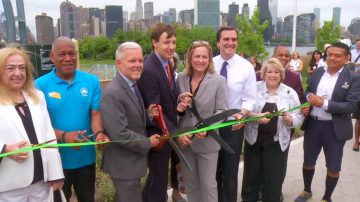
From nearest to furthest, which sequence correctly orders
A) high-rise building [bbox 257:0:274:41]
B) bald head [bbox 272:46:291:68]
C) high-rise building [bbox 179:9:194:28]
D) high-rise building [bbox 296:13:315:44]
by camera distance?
1. bald head [bbox 272:46:291:68]
2. high-rise building [bbox 257:0:274:41]
3. high-rise building [bbox 296:13:315:44]
4. high-rise building [bbox 179:9:194:28]

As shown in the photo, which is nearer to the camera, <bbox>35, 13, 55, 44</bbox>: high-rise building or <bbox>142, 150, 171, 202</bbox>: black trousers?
<bbox>142, 150, 171, 202</bbox>: black trousers

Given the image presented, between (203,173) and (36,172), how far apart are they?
1716mm

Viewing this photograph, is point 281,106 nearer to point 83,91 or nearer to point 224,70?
point 224,70

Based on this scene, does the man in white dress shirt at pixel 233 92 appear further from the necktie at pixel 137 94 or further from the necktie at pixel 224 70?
the necktie at pixel 137 94

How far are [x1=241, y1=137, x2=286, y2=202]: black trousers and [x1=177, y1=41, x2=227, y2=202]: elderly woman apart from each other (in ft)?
2.26

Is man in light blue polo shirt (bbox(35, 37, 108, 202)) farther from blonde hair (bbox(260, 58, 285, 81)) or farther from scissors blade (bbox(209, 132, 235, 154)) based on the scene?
blonde hair (bbox(260, 58, 285, 81))

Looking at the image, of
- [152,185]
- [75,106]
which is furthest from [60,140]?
[152,185]

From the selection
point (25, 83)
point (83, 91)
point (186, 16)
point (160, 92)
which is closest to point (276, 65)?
point (160, 92)

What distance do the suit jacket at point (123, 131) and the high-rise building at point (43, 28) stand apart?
3207 cm

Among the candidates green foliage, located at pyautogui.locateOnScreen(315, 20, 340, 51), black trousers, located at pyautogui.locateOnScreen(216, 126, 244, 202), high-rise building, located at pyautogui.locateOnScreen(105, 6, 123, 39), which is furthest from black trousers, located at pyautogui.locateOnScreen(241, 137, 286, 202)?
high-rise building, located at pyautogui.locateOnScreen(105, 6, 123, 39)

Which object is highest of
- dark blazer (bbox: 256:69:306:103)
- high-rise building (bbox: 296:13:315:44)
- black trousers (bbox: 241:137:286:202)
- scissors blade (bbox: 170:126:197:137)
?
high-rise building (bbox: 296:13:315:44)

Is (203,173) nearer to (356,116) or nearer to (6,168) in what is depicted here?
(6,168)

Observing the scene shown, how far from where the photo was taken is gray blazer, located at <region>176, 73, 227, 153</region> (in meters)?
3.38

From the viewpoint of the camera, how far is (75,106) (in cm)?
292
